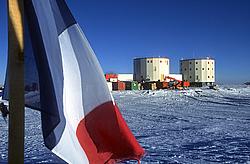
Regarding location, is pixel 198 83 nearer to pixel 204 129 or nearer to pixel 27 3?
pixel 204 129

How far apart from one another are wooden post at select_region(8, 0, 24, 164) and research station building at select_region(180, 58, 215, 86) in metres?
68.8

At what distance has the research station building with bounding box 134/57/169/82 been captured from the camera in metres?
67.4

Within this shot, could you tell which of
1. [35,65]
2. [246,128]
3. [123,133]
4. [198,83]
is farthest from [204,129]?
[198,83]

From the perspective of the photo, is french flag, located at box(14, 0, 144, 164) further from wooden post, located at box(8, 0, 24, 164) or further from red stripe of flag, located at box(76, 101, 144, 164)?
wooden post, located at box(8, 0, 24, 164)

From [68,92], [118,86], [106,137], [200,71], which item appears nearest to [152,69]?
[200,71]

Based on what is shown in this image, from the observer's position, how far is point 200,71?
70062 millimetres

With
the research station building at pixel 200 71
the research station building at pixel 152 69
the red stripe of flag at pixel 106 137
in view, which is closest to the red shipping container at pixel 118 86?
the research station building at pixel 152 69

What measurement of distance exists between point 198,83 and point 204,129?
2508 inches

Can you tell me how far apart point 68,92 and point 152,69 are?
66100 millimetres

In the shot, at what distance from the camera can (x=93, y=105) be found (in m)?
2.06

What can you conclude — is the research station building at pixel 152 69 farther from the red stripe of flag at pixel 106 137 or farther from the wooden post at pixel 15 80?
the wooden post at pixel 15 80

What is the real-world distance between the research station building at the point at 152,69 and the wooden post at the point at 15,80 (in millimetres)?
65109

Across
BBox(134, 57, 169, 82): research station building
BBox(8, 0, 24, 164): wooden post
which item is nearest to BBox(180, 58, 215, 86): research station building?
BBox(134, 57, 169, 82): research station building

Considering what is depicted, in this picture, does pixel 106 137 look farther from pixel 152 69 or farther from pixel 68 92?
pixel 152 69
